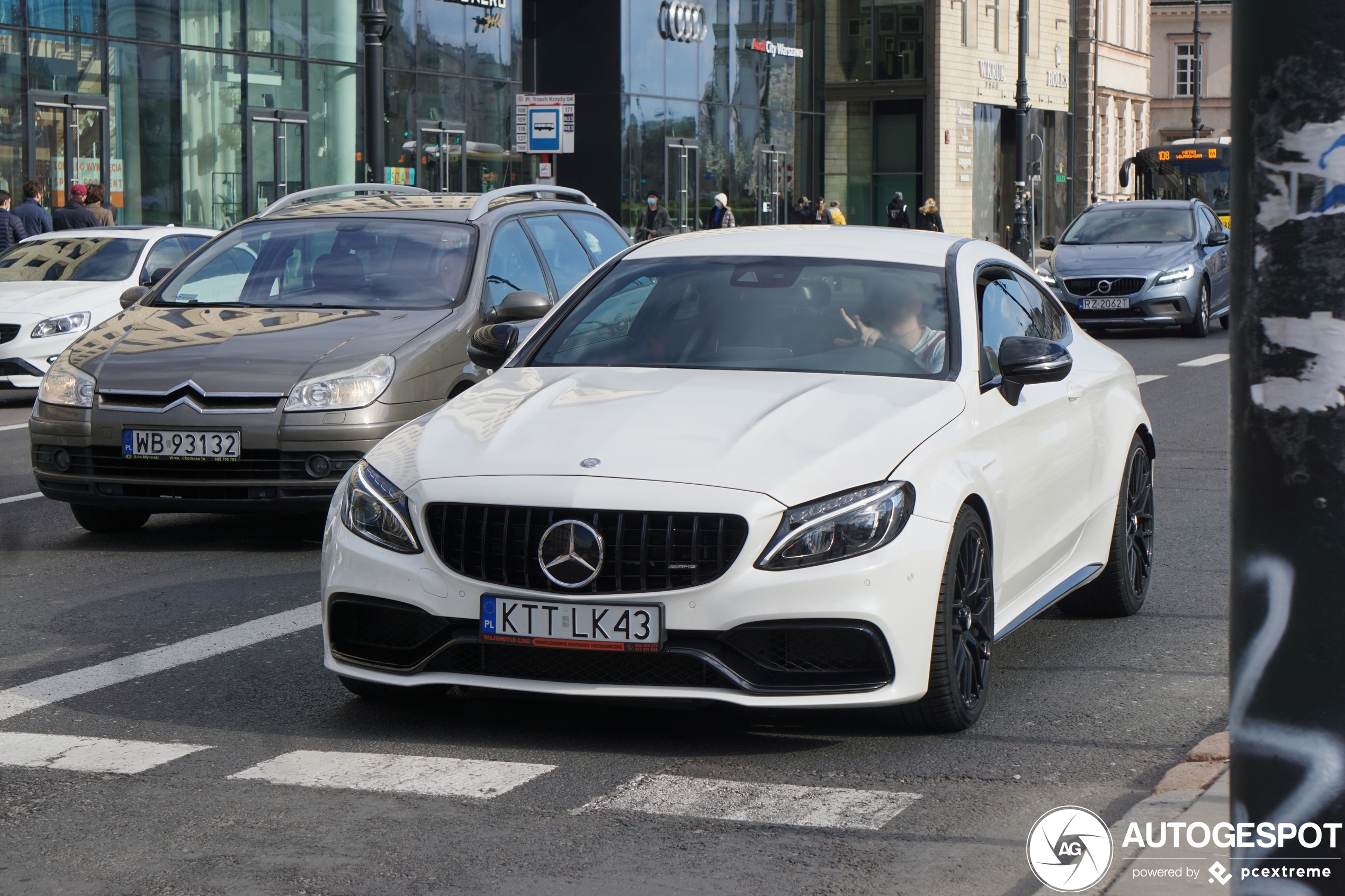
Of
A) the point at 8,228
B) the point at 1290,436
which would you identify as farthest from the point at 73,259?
the point at 1290,436

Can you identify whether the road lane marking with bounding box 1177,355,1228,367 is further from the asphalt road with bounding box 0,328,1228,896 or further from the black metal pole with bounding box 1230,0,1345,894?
the black metal pole with bounding box 1230,0,1345,894

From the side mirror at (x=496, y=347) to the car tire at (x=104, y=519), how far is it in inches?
128

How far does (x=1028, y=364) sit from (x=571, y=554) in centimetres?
167

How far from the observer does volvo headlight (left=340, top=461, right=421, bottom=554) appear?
527 centimetres

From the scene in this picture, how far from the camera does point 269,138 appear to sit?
30281 mm

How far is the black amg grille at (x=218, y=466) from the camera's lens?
8.56 meters

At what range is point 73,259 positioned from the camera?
1798 centimetres

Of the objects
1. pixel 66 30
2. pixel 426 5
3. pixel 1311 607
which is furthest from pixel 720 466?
pixel 426 5

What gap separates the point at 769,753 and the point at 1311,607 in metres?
2.69

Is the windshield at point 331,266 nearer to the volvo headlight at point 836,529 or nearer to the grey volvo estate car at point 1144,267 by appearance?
the volvo headlight at point 836,529

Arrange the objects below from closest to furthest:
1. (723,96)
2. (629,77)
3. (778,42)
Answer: (629,77)
(723,96)
(778,42)

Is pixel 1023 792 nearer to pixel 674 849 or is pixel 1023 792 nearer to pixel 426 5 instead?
pixel 674 849

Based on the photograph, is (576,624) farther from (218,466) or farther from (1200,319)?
(1200,319)

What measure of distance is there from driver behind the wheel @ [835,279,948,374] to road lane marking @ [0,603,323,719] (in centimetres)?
219
